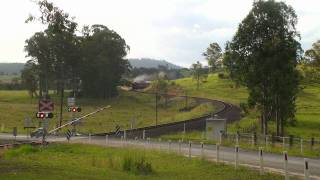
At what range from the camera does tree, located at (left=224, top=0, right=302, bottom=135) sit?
4569cm

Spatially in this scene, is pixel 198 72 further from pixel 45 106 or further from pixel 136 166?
pixel 136 166

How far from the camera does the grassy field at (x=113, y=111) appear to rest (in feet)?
270

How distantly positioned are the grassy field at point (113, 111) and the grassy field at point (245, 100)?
10.3 m

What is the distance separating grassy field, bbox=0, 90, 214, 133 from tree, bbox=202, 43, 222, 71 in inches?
1372

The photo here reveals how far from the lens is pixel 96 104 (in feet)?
391

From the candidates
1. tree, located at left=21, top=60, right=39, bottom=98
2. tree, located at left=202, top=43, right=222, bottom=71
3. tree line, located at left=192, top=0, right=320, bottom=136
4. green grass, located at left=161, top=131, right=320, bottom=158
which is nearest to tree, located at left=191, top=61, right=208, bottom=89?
tree, located at left=202, top=43, right=222, bottom=71

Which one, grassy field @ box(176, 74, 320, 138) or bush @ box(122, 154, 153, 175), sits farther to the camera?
grassy field @ box(176, 74, 320, 138)

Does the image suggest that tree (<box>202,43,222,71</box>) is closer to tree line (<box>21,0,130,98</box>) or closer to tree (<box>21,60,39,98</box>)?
tree line (<box>21,0,130,98</box>)

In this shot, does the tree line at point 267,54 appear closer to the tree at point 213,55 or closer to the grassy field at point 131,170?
the grassy field at point 131,170

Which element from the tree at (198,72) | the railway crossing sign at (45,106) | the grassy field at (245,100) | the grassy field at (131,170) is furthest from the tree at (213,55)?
the grassy field at (131,170)

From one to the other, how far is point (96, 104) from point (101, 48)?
1517 centimetres

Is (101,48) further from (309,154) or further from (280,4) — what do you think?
(309,154)

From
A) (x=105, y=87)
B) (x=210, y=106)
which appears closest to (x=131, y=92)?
(x=105, y=87)

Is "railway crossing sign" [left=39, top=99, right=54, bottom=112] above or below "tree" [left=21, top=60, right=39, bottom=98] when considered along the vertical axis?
below
